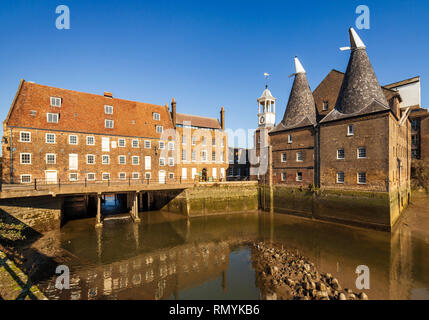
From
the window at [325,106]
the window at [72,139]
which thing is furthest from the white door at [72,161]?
the window at [325,106]

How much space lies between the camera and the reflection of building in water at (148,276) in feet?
31.0

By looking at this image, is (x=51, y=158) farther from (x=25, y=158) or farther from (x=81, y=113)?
(x=81, y=113)

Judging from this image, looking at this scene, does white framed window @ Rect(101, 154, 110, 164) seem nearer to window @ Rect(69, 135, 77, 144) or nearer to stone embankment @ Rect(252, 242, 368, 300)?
window @ Rect(69, 135, 77, 144)

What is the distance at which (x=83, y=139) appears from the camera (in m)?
24.2

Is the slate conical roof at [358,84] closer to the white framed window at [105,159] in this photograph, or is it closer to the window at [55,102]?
the white framed window at [105,159]

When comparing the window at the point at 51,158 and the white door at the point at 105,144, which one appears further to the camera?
the white door at the point at 105,144

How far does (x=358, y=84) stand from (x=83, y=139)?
31446 mm

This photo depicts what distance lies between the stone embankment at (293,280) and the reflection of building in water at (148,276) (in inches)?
98.0

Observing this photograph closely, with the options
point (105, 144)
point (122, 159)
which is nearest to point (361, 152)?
point (122, 159)

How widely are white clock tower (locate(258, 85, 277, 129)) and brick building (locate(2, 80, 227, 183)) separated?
13.0 m

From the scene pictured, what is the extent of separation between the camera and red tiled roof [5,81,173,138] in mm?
22328

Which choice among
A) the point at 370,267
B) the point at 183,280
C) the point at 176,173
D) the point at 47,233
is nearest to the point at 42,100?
the point at 47,233

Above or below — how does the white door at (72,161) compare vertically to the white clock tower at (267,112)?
below

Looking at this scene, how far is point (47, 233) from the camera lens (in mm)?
16688
